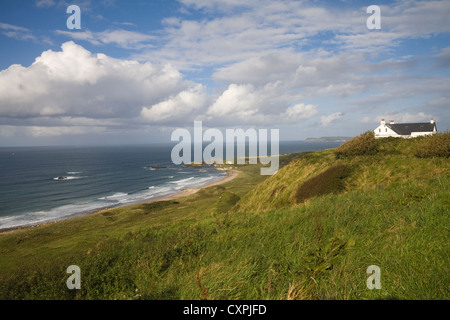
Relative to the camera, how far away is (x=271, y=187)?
81.8 ft

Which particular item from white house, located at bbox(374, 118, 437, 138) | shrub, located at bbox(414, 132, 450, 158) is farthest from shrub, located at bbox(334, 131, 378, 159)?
white house, located at bbox(374, 118, 437, 138)

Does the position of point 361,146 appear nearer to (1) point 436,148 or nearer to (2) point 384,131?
(1) point 436,148

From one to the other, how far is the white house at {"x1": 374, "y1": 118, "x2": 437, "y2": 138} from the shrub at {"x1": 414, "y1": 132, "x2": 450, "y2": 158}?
40.1 meters

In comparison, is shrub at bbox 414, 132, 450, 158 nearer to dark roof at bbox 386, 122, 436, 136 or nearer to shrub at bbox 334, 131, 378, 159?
shrub at bbox 334, 131, 378, 159

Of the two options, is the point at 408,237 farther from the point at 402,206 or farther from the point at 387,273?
the point at 402,206

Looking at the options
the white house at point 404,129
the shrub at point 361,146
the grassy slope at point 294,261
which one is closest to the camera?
the grassy slope at point 294,261

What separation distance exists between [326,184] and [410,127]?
53043 mm

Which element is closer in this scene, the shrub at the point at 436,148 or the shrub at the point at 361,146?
the shrub at the point at 436,148

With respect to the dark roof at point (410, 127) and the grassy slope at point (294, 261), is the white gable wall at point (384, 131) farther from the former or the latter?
the grassy slope at point (294, 261)

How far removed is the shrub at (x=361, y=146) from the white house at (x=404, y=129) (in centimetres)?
3640

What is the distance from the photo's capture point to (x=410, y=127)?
5453 centimetres

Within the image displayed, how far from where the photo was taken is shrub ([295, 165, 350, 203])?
51.9ft

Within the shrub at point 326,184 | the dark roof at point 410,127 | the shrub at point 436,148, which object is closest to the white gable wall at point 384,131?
the dark roof at point 410,127

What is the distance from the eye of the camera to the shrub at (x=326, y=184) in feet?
51.9
